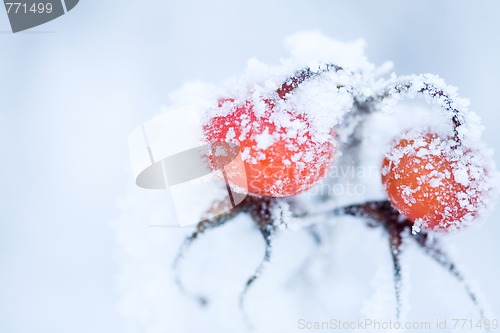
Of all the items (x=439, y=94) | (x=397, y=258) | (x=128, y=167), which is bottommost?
(x=397, y=258)

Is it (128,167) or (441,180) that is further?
(128,167)

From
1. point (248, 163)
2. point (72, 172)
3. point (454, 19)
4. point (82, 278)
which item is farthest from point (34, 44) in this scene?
point (454, 19)

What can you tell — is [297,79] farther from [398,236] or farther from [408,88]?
[398,236]

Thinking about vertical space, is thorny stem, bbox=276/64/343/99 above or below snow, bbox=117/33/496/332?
above

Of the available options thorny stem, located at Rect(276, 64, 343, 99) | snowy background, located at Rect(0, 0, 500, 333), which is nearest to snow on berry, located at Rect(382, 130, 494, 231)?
thorny stem, located at Rect(276, 64, 343, 99)

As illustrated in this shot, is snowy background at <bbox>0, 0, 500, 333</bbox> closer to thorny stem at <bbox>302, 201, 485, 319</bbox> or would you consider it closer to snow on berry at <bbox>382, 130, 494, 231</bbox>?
thorny stem at <bbox>302, 201, 485, 319</bbox>

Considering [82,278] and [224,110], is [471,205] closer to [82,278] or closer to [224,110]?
[224,110]

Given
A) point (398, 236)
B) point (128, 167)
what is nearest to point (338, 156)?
point (398, 236)

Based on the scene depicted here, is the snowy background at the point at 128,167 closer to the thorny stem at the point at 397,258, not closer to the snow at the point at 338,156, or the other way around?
the snow at the point at 338,156

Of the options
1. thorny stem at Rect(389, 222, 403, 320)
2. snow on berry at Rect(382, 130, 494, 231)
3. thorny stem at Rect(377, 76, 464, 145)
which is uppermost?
thorny stem at Rect(377, 76, 464, 145)
